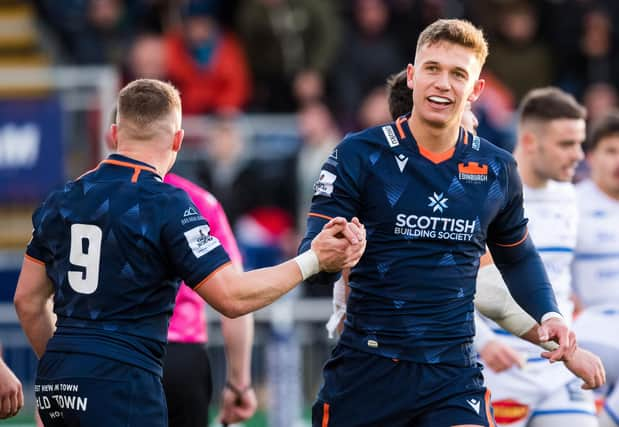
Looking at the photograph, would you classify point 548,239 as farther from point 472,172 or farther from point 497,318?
point 472,172

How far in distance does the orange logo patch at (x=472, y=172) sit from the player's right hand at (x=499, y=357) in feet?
3.86

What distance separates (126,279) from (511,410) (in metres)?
2.83

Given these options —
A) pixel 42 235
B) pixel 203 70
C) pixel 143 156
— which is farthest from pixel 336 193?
pixel 203 70

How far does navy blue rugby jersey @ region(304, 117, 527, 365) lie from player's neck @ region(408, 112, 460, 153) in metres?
0.03


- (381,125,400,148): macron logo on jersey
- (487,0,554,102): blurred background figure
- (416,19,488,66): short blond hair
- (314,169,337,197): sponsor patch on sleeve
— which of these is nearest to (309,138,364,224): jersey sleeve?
(314,169,337,197): sponsor patch on sleeve

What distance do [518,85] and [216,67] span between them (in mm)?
3484

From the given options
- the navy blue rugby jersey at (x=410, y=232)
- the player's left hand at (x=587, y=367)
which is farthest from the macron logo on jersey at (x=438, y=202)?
the player's left hand at (x=587, y=367)

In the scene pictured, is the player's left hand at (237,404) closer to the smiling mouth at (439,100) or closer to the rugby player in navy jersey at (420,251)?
the rugby player in navy jersey at (420,251)

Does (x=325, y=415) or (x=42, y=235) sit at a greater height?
(x=42, y=235)

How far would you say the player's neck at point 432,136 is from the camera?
5727mm

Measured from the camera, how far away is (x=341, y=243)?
17.5ft

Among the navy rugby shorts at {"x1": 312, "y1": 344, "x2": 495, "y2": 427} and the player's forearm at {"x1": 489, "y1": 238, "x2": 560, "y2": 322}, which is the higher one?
the player's forearm at {"x1": 489, "y1": 238, "x2": 560, "y2": 322}

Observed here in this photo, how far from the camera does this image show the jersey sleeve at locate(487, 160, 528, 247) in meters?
5.84

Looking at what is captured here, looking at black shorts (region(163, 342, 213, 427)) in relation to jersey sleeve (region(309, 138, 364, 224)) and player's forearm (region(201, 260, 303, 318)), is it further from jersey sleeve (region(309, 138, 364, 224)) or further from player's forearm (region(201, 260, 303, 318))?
jersey sleeve (region(309, 138, 364, 224))
